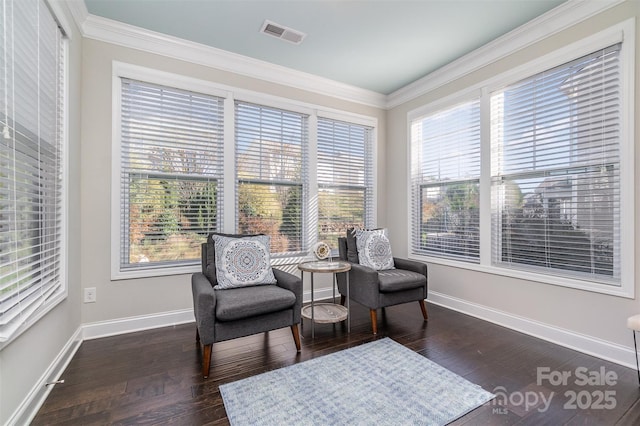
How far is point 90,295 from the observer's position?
8.34 ft

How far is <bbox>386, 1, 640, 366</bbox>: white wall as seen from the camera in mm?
2133

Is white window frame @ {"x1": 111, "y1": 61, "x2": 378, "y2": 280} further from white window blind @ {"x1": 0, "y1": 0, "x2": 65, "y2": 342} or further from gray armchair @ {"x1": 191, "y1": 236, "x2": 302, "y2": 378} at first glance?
gray armchair @ {"x1": 191, "y1": 236, "x2": 302, "y2": 378}

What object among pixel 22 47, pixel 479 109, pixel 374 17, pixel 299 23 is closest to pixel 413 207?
pixel 479 109

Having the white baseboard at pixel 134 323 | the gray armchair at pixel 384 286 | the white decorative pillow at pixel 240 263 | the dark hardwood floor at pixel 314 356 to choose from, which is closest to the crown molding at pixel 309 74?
the white decorative pillow at pixel 240 263

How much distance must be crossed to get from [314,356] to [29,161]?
2212mm

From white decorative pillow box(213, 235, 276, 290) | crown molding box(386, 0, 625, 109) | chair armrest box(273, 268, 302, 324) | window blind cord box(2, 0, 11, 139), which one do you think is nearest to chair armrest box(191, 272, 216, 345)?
white decorative pillow box(213, 235, 276, 290)

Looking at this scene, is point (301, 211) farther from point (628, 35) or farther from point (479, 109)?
point (628, 35)

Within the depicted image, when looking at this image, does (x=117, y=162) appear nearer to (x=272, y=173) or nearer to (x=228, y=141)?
(x=228, y=141)

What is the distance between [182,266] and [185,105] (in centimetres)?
162

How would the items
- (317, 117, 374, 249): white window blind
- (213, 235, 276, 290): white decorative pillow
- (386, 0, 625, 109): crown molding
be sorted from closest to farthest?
(386, 0, 625, 109): crown molding
(213, 235, 276, 290): white decorative pillow
(317, 117, 374, 249): white window blind

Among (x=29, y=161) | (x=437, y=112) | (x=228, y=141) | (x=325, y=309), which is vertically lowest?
(x=325, y=309)

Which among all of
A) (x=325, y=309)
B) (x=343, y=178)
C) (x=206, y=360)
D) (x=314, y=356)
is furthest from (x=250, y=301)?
(x=343, y=178)

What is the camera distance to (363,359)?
2166mm

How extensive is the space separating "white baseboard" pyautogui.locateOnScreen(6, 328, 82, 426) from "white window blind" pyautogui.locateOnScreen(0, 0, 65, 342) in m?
0.44
